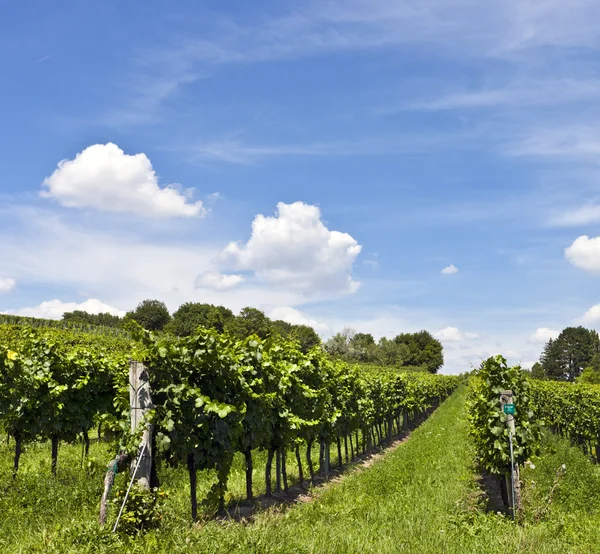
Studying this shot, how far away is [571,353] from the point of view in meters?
134

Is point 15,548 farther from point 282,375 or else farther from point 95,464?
point 282,375

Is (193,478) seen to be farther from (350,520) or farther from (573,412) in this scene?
(573,412)

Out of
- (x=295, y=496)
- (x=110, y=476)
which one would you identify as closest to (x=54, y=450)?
(x=295, y=496)

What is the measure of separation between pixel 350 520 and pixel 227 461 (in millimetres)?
2397

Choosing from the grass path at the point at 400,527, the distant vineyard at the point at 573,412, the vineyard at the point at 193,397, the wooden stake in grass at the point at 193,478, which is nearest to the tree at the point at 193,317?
the distant vineyard at the point at 573,412

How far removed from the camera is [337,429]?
18.5 m

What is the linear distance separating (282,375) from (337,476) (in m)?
6.17

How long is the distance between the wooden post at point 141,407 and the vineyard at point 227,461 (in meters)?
0.11

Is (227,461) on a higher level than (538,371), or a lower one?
higher

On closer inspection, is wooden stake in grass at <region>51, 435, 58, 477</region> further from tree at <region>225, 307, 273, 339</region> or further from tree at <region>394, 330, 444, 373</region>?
tree at <region>394, 330, 444, 373</region>

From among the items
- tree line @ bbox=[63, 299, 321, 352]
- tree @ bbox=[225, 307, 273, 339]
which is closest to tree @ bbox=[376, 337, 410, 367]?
tree line @ bbox=[63, 299, 321, 352]

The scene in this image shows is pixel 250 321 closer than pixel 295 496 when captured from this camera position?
No

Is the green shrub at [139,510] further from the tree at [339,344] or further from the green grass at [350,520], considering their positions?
the tree at [339,344]

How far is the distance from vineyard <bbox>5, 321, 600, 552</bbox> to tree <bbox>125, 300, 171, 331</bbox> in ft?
315
